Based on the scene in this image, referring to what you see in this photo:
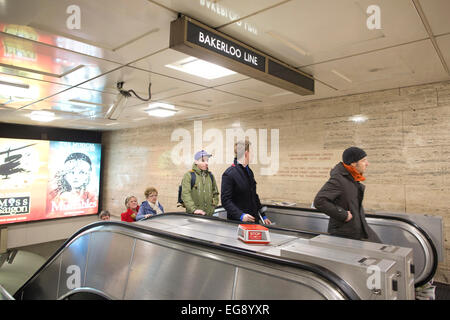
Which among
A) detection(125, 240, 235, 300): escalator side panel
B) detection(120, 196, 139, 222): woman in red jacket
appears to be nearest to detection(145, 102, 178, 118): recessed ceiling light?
detection(120, 196, 139, 222): woman in red jacket

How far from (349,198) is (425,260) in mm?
1506

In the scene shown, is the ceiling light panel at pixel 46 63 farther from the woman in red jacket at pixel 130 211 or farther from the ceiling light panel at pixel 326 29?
the woman in red jacket at pixel 130 211

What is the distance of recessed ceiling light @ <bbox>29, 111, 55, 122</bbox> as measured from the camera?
22.7 ft

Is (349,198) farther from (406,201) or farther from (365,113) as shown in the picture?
(365,113)

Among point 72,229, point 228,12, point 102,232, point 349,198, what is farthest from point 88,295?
point 72,229

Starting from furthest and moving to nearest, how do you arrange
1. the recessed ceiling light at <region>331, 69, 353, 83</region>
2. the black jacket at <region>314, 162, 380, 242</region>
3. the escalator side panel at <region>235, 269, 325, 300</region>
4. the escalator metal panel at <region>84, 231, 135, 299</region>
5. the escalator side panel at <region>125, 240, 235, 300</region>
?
the recessed ceiling light at <region>331, 69, 353, 83</region> < the black jacket at <region>314, 162, 380, 242</region> < the escalator metal panel at <region>84, 231, 135, 299</region> < the escalator side panel at <region>125, 240, 235, 300</region> < the escalator side panel at <region>235, 269, 325, 300</region>

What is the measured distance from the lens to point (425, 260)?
131 inches

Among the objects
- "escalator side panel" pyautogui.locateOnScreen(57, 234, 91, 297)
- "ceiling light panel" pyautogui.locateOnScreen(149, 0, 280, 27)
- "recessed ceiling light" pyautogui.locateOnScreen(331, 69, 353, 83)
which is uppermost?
"recessed ceiling light" pyautogui.locateOnScreen(331, 69, 353, 83)

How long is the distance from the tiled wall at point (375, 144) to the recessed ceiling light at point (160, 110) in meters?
0.97

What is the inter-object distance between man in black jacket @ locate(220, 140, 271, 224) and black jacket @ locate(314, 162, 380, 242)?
3.10ft

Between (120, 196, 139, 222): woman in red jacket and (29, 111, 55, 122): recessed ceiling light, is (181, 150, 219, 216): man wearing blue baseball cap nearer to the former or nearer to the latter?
(120, 196, 139, 222): woman in red jacket

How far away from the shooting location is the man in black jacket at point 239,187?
134 inches

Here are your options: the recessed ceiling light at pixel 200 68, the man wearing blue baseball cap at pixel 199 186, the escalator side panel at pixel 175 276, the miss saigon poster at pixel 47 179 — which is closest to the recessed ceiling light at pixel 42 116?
the miss saigon poster at pixel 47 179

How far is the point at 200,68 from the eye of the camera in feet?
12.1
